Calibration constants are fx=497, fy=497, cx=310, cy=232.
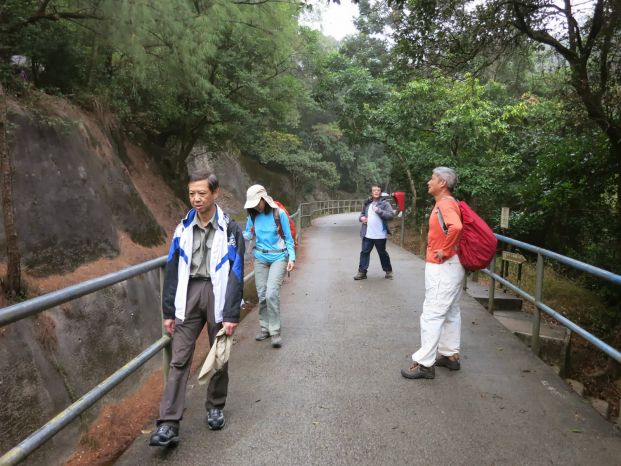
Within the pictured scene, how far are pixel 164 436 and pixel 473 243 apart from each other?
277cm

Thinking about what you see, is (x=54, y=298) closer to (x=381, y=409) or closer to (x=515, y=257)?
(x=381, y=409)

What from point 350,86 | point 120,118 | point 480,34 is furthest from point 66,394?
point 350,86

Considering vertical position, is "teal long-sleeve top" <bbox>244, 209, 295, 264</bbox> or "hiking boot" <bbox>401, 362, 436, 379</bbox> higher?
"teal long-sleeve top" <bbox>244, 209, 295, 264</bbox>

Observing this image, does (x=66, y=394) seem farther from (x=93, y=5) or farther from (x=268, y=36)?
(x=268, y=36)

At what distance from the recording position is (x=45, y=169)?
8641 millimetres

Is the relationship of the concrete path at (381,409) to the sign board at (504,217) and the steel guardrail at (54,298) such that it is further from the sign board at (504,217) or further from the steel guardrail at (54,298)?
the sign board at (504,217)

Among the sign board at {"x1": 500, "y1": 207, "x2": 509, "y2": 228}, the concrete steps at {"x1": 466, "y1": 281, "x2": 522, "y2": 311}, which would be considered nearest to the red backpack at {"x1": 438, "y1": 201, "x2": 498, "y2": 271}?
the concrete steps at {"x1": 466, "y1": 281, "x2": 522, "y2": 311}

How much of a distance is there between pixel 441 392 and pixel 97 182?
8.64 metres

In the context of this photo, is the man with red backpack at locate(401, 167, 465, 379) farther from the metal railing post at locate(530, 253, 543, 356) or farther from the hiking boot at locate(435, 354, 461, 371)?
the metal railing post at locate(530, 253, 543, 356)

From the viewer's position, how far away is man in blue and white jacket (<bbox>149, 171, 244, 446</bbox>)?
10.4ft

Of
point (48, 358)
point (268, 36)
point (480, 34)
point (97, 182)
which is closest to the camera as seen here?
point (48, 358)


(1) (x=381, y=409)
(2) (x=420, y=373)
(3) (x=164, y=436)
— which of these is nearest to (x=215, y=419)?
(3) (x=164, y=436)

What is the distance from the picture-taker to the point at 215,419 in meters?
3.32

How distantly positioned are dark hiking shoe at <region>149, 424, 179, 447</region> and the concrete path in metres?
0.09
